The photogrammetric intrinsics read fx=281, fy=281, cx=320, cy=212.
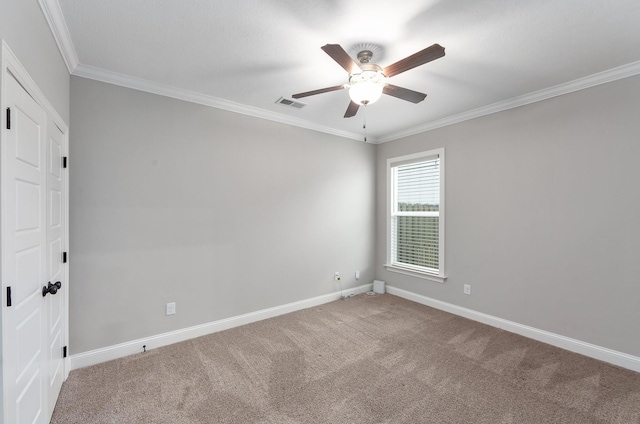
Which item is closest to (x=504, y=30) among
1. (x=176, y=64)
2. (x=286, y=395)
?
(x=176, y=64)

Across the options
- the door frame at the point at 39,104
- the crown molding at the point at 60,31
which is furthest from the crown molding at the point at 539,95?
the door frame at the point at 39,104

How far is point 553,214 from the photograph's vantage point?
2961mm

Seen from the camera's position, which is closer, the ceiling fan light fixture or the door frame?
the door frame

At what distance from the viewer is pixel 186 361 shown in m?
2.61

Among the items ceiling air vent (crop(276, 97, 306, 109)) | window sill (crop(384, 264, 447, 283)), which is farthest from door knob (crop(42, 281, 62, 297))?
window sill (crop(384, 264, 447, 283))

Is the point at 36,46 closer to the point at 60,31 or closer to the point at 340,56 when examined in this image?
the point at 60,31

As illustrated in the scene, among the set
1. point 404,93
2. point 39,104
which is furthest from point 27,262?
point 404,93

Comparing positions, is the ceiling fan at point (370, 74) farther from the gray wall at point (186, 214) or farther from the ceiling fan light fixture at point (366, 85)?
the gray wall at point (186, 214)

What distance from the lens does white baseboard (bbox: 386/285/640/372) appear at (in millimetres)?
2521

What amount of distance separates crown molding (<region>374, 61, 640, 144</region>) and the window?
0.39 metres

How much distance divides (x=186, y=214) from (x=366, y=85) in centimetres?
225

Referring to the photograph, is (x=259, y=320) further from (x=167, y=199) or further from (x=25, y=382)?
(x=25, y=382)

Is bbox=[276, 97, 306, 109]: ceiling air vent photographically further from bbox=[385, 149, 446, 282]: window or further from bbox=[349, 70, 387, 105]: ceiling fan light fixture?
bbox=[385, 149, 446, 282]: window

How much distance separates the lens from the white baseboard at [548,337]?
2521 millimetres
